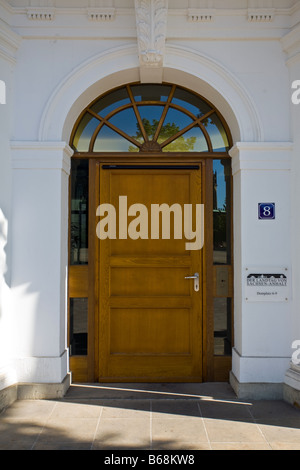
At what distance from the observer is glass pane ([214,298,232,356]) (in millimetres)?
4668

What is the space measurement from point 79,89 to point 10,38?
86cm

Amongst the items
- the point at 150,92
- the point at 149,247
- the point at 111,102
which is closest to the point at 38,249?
the point at 149,247

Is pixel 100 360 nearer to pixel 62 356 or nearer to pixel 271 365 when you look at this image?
pixel 62 356

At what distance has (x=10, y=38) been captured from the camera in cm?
420

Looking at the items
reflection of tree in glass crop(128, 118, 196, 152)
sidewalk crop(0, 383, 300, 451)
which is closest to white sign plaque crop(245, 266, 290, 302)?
sidewalk crop(0, 383, 300, 451)

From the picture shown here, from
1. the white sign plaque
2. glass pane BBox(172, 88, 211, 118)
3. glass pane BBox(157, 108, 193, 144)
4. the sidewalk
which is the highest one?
glass pane BBox(172, 88, 211, 118)

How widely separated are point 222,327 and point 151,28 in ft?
11.2

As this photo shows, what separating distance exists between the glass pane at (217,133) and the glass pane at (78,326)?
242cm

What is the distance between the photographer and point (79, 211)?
4.72 meters

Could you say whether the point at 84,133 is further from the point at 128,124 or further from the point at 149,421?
the point at 149,421

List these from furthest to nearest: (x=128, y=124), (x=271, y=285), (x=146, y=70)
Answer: (x=128, y=124), (x=146, y=70), (x=271, y=285)

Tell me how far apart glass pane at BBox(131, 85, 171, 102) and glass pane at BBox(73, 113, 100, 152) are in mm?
587

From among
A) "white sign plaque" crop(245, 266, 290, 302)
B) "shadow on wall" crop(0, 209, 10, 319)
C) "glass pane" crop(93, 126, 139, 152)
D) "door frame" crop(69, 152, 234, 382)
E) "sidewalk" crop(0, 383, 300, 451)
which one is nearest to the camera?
"sidewalk" crop(0, 383, 300, 451)

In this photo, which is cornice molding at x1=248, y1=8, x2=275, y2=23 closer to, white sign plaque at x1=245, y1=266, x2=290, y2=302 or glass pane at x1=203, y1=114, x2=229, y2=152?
glass pane at x1=203, y1=114, x2=229, y2=152
